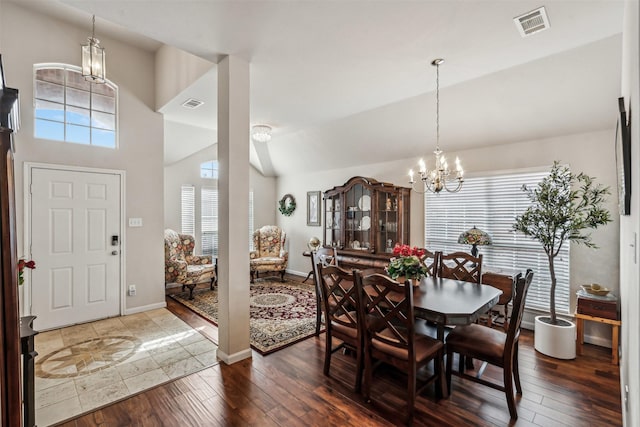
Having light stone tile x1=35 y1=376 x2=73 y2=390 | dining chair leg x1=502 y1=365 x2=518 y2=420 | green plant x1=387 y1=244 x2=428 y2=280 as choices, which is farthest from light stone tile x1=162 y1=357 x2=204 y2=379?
dining chair leg x1=502 y1=365 x2=518 y2=420

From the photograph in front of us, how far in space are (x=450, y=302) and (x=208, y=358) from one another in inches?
91.1

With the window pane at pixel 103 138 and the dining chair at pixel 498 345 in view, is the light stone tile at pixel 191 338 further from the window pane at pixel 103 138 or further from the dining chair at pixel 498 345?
the window pane at pixel 103 138

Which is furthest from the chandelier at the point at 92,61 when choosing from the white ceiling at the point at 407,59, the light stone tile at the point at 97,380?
the light stone tile at the point at 97,380

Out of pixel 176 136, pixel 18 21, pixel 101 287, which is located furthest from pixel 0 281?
pixel 176 136

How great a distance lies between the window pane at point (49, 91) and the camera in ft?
11.9

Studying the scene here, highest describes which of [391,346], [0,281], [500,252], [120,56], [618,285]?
[120,56]

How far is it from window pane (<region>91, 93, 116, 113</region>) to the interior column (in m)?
2.20

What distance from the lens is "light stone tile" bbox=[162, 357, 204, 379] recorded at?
8.86 ft

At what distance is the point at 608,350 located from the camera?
10.3ft

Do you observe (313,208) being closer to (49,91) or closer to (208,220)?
(208,220)

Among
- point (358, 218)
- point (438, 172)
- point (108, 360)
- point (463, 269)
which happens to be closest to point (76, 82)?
point (108, 360)

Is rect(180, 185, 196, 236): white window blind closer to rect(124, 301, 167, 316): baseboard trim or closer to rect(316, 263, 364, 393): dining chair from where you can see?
rect(124, 301, 167, 316): baseboard trim

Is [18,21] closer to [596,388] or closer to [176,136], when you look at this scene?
[176,136]

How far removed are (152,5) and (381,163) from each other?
3.99 m
